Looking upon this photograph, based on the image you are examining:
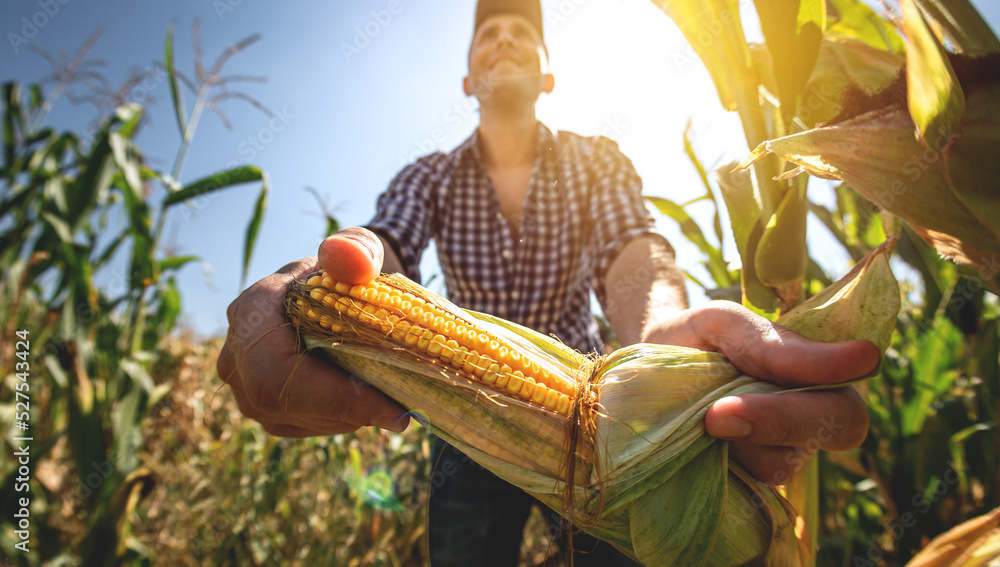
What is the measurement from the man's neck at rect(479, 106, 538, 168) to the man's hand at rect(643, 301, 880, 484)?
1.84m

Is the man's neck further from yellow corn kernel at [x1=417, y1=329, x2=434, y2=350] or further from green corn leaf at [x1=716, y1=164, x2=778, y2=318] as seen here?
yellow corn kernel at [x1=417, y1=329, x2=434, y2=350]

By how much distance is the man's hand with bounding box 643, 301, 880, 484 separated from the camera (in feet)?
2.42

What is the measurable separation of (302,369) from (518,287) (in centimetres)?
136

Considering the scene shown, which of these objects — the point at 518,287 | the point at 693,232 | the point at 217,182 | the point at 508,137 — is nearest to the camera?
the point at 693,232

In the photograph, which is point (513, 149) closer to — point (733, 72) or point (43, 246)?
point (733, 72)

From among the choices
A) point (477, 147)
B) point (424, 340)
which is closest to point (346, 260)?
point (424, 340)

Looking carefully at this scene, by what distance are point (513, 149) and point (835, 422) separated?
2.04m

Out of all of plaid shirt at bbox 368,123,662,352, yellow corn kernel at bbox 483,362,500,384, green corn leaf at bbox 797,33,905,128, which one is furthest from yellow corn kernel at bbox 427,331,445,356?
plaid shirt at bbox 368,123,662,352

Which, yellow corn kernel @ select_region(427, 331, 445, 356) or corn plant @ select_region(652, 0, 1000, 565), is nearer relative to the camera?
corn plant @ select_region(652, 0, 1000, 565)

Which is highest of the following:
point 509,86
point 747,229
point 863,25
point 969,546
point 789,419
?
point 509,86

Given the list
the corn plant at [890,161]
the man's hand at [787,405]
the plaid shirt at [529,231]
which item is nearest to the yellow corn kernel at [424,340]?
the man's hand at [787,405]

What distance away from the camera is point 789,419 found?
74 cm

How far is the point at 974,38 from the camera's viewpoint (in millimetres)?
781

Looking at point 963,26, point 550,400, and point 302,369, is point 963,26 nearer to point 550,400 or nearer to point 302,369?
point 550,400
